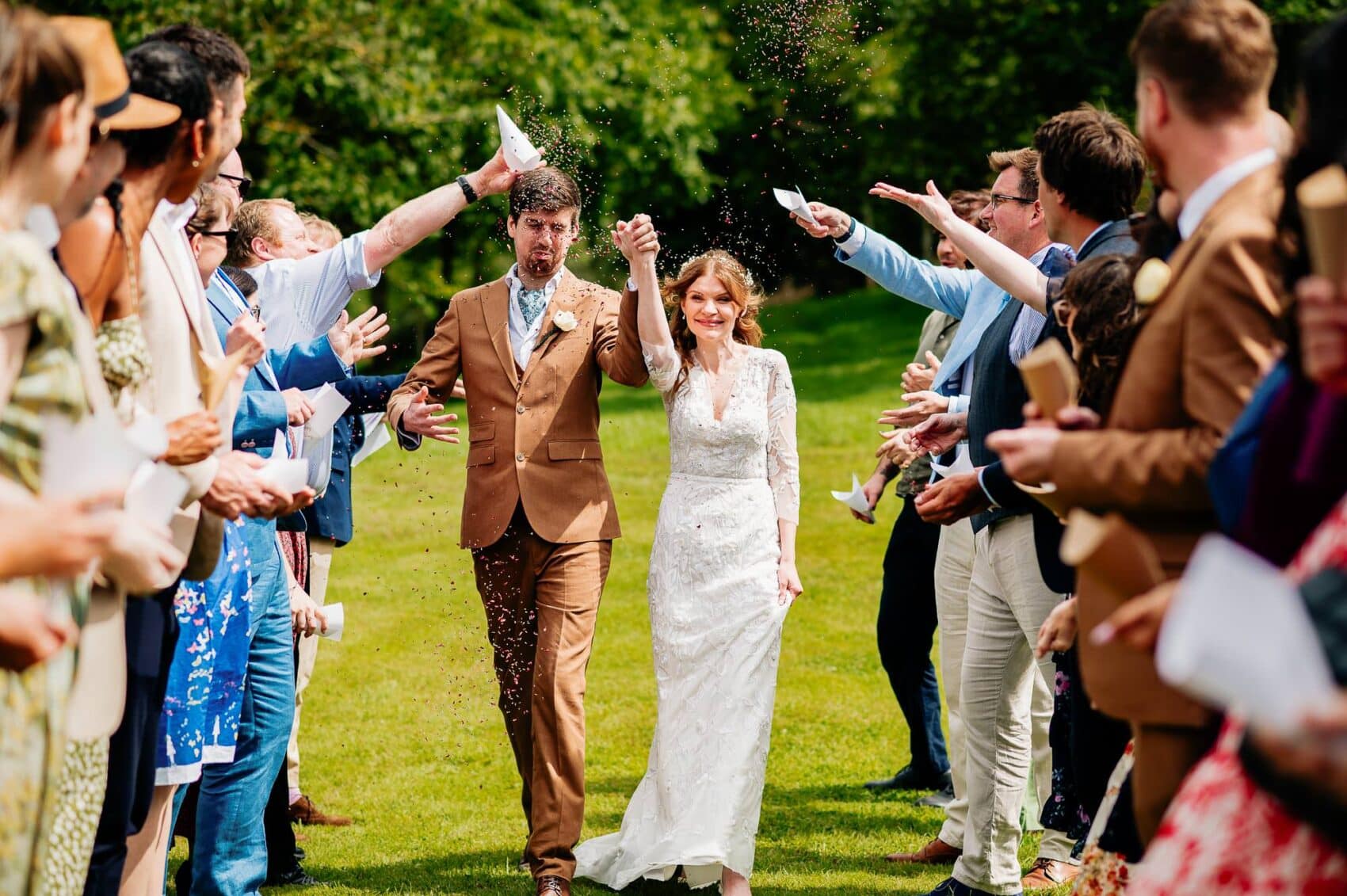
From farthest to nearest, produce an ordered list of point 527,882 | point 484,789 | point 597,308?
point 484,789 < point 597,308 < point 527,882

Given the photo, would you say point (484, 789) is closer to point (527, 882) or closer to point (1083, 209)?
point (527, 882)

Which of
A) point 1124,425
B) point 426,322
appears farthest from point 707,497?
point 426,322

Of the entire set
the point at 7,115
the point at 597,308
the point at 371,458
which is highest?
the point at 7,115

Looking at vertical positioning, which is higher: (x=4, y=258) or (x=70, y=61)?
(x=70, y=61)

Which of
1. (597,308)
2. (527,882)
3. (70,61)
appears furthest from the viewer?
(597,308)

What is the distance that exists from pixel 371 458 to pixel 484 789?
11.6 meters

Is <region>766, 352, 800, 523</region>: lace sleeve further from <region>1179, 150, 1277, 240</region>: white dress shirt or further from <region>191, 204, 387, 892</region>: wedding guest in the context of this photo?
<region>1179, 150, 1277, 240</region>: white dress shirt

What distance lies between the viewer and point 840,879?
5.70 metres

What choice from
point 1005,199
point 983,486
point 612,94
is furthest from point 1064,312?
point 612,94

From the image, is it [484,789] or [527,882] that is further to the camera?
[484,789]

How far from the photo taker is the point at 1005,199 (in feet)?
18.5

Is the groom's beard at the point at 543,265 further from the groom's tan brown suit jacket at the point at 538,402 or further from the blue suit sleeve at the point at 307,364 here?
the blue suit sleeve at the point at 307,364

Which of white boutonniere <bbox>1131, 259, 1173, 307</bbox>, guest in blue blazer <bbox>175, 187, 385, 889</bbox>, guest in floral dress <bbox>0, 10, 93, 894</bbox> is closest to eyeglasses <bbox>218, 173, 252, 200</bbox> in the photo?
guest in blue blazer <bbox>175, 187, 385, 889</bbox>

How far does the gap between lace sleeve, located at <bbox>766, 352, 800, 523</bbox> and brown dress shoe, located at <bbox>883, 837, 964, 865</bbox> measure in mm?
1412
